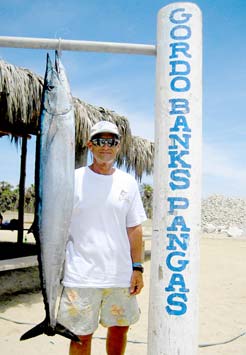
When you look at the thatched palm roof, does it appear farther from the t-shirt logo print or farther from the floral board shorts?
the floral board shorts

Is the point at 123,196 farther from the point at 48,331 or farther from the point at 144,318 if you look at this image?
the point at 144,318

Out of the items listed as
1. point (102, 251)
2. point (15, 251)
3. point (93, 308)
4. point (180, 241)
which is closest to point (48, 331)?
point (93, 308)

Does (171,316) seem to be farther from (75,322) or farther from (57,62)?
(57,62)

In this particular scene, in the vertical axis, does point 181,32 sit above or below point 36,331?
above

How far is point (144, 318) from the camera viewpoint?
207 inches

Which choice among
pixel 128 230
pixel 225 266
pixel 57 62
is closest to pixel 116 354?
pixel 128 230

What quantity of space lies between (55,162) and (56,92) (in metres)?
0.36

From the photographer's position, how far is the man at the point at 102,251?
259 centimetres

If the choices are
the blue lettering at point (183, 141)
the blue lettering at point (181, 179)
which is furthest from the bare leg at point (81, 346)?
the blue lettering at point (183, 141)

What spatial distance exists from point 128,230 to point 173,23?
1288 mm

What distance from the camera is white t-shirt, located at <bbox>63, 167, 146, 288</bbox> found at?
102 inches

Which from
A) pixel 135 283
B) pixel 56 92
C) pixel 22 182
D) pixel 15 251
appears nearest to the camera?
pixel 56 92

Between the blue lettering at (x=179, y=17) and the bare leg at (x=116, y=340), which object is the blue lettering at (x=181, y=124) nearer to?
the blue lettering at (x=179, y=17)

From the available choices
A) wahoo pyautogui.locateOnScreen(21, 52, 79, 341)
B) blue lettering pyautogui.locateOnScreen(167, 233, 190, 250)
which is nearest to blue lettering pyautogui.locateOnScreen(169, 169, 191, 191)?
blue lettering pyautogui.locateOnScreen(167, 233, 190, 250)
